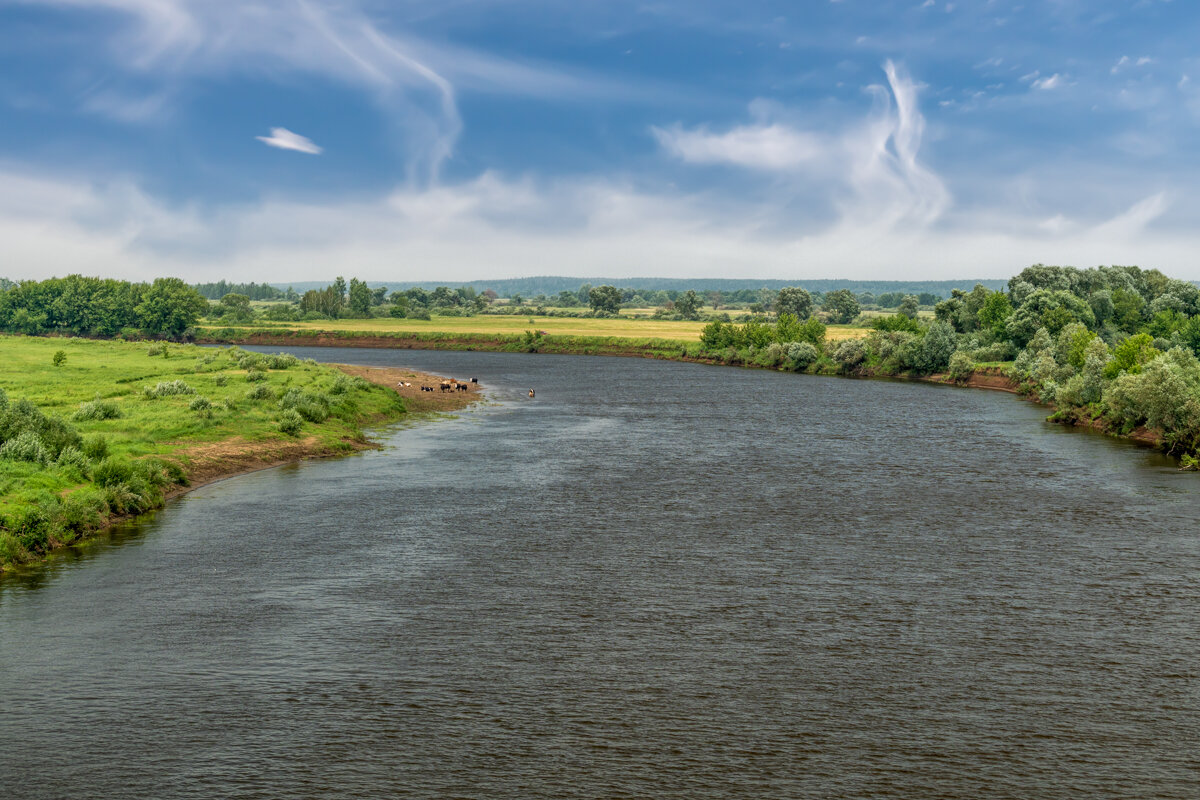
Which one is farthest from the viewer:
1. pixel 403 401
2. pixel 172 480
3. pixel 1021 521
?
pixel 403 401

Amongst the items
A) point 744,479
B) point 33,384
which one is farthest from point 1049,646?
point 33,384

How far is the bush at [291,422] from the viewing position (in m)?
69.5

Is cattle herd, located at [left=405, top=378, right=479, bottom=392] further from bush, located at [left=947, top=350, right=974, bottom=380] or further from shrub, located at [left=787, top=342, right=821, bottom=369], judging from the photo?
bush, located at [left=947, top=350, right=974, bottom=380]

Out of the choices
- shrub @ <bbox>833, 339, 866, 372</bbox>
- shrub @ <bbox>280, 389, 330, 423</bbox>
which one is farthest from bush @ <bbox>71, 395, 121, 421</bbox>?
shrub @ <bbox>833, 339, 866, 372</bbox>

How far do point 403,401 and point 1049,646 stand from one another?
3001 inches

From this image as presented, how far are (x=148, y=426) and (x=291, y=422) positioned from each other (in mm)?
9742

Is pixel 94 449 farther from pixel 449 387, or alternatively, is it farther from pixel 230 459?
pixel 449 387

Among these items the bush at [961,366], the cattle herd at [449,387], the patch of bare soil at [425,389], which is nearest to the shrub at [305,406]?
the patch of bare soil at [425,389]

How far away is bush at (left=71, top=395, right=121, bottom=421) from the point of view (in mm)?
63875

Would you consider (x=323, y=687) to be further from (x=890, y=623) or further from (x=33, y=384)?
(x=33, y=384)

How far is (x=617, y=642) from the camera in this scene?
31.1m

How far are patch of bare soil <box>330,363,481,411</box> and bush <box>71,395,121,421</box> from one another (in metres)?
34.1

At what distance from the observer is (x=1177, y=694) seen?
2742cm

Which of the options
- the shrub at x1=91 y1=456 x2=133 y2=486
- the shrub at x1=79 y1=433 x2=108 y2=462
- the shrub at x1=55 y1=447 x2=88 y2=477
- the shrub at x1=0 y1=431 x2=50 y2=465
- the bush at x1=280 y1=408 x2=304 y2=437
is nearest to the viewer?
the shrub at x1=0 y1=431 x2=50 y2=465
